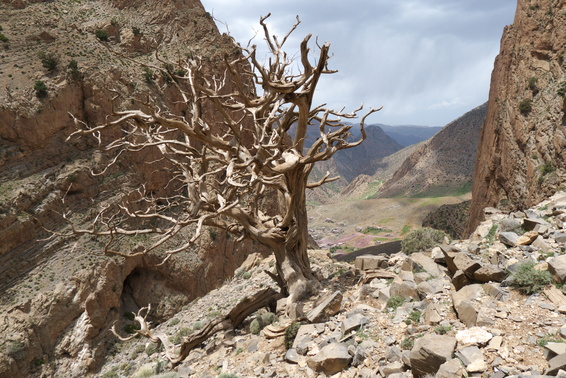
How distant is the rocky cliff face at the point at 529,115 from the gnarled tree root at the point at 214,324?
15772 mm

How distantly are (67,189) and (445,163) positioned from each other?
389 ft

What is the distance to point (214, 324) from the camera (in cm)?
991

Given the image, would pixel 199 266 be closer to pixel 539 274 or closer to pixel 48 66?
pixel 48 66

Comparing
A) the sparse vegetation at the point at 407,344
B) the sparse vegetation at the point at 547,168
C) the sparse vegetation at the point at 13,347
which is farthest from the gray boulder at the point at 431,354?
the sparse vegetation at the point at 13,347

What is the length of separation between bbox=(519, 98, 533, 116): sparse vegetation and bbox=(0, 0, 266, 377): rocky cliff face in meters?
Result: 23.5

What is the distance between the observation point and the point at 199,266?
36750 millimetres

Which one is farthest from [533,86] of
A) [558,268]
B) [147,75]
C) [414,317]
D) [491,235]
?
[147,75]

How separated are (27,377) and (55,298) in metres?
5.67

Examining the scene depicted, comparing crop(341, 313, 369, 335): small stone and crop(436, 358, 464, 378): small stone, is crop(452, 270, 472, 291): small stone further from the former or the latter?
crop(436, 358, 464, 378): small stone

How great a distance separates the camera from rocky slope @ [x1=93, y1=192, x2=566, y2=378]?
15.3ft

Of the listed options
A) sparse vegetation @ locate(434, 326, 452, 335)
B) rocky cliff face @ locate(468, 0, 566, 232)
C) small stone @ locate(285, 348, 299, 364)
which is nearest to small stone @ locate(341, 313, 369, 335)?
small stone @ locate(285, 348, 299, 364)

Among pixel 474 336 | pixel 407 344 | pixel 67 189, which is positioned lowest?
pixel 407 344

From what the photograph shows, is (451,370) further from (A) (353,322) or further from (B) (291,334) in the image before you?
(B) (291,334)

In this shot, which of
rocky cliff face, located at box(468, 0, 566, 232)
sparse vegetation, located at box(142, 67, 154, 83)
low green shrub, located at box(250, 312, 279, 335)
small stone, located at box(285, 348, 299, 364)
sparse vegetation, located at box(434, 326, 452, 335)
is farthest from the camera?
sparse vegetation, located at box(142, 67, 154, 83)
